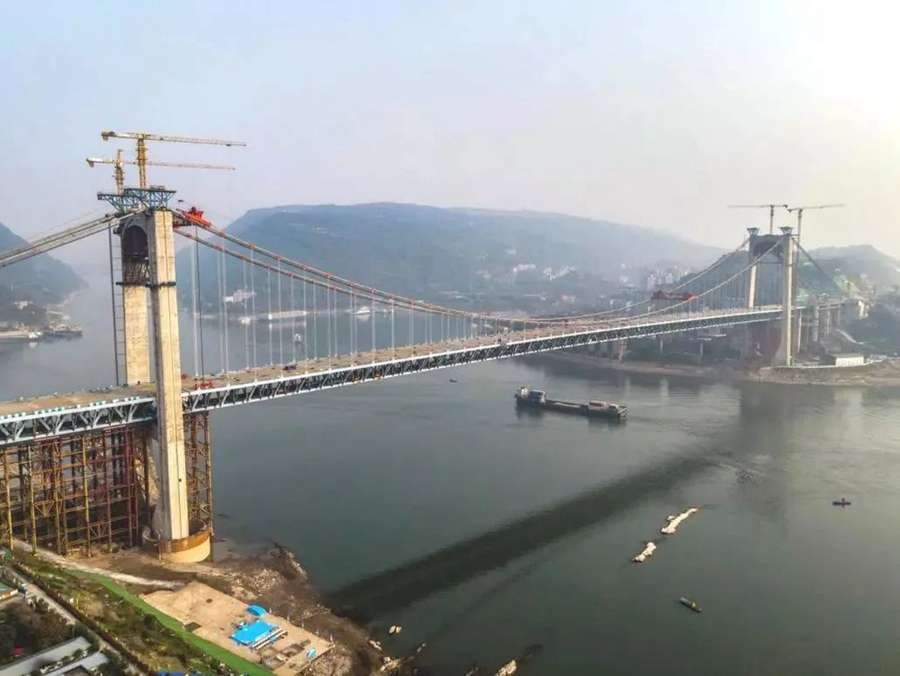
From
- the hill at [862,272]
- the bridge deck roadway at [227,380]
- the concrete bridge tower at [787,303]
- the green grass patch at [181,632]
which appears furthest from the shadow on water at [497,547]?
the hill at [862,272]

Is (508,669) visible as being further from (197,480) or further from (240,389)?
(240,389)

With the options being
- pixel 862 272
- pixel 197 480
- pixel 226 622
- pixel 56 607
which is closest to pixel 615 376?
pixel 197 480

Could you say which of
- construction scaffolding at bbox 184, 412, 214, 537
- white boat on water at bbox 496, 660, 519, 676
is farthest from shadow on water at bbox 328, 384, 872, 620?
construction scaffolding at bbox 184, 412, 214, 537

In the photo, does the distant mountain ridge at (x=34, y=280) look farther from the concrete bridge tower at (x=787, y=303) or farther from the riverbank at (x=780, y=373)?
the concrete bridge tower at (x=787, y=303)

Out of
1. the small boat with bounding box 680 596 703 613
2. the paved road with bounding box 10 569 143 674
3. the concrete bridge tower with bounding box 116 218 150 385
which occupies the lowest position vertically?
the small boat with bounding box 680 596 703 613

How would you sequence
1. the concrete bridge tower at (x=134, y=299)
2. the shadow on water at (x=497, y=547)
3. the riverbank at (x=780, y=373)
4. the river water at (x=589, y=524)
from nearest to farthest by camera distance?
the river water at (x=589, y=524) < the shadow on water at (x=497, y=547) < the concrete bridge tower at (x=134, y=299) < the riverbank at (x=780, y=373)

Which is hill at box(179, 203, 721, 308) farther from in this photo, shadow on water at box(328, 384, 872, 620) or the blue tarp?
the blue tarp
